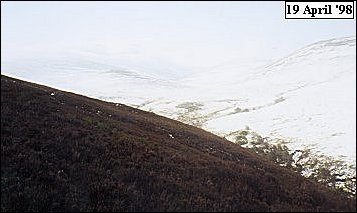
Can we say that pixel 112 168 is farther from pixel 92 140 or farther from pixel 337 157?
pixel 337 157

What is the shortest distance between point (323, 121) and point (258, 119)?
10.4 m

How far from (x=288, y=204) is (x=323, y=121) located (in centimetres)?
3839

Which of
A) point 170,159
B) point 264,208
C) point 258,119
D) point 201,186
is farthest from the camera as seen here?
point 258,119

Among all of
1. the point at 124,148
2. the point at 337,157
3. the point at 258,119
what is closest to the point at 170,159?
the point at 124,148

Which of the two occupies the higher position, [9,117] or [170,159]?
[9,117]

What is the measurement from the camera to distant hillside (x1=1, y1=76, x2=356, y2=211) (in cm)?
984

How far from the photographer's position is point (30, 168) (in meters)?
10.9

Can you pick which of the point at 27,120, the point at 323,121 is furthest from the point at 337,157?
the point at 27,120

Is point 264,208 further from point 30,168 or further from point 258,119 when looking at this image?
point 258,119

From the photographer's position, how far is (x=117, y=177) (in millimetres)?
11203

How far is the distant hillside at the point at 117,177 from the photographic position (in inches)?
388

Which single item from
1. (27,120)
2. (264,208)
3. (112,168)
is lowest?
(264,208)

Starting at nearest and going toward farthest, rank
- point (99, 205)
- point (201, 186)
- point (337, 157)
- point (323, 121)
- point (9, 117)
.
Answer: point (99, 205) < point (201, 186) < point (9, 117) < point (337, 157) < point (323, 121)

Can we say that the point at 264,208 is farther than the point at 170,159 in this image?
No
